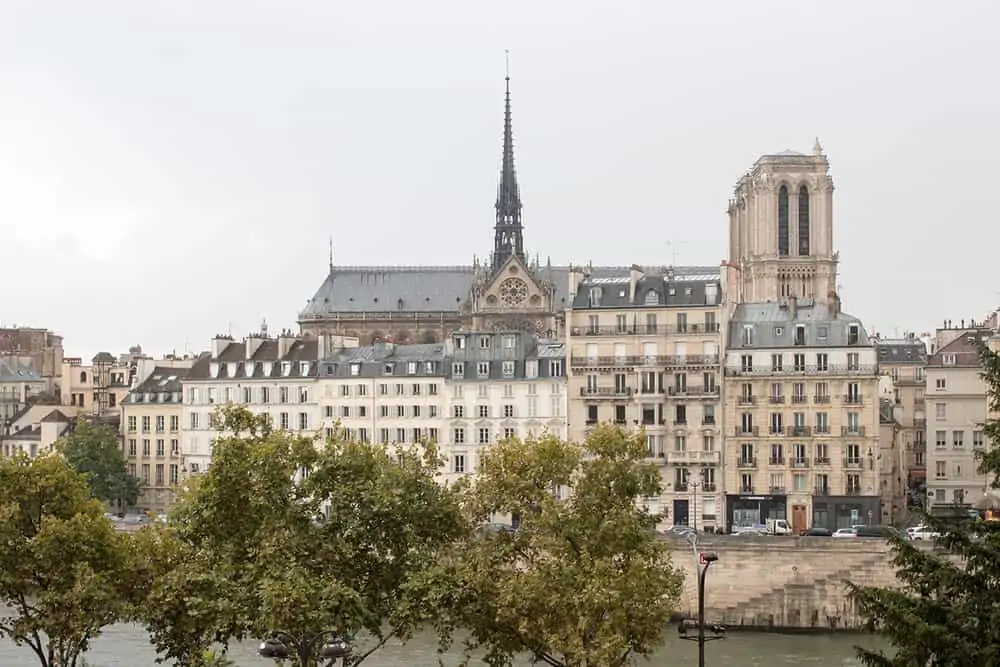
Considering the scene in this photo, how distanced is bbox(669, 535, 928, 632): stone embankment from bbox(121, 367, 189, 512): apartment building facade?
36.5 meters

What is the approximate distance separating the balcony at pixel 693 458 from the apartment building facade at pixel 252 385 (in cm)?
1761

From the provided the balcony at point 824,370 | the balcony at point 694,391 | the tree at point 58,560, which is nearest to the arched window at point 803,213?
the balcony at point 694,391

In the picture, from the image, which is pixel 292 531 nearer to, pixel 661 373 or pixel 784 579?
pixel 784 579

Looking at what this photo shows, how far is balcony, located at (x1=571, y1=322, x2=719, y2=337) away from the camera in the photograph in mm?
73375

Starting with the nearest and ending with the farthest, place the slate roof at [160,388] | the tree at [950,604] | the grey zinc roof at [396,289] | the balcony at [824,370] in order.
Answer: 1. the tree at [950,604]
2. the balcony at [824,370]
3. the slate roof at [160,388]
4. the grey zinc roof at [396,289]

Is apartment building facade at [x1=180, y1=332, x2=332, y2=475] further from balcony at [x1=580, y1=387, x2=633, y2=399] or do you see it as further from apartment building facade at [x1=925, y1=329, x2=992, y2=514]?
apartment building facade at [x1=925, y1=329, x2=992, y2=514]

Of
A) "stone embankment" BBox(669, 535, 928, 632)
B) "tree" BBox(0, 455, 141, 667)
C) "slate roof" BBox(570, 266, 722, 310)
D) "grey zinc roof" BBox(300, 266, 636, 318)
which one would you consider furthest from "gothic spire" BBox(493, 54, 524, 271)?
"tree" BBox(0, 455, 141, 667)

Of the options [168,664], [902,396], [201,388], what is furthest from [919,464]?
[168,664]

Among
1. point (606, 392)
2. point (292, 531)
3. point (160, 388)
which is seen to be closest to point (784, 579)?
point (606, 392)

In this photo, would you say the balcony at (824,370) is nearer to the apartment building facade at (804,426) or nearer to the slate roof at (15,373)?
the apartment building facade at (804,426)

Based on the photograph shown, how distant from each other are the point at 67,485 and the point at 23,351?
281ft

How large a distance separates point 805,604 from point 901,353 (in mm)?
47756

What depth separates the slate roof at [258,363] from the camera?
8444 centimetres

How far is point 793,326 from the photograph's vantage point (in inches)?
2869
